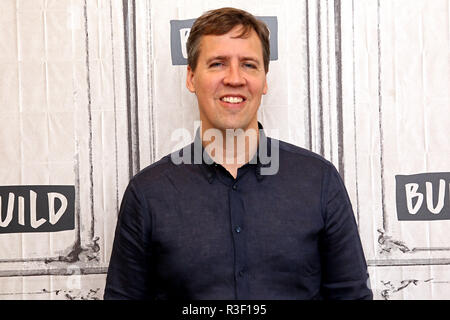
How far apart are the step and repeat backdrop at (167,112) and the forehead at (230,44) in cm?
21

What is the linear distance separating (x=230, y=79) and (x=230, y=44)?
9 cm

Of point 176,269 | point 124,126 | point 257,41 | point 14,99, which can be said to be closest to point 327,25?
point 257,41

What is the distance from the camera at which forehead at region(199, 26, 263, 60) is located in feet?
3.91

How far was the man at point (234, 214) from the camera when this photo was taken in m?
1.15

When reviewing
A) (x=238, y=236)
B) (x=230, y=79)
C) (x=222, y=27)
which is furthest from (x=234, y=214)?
(x=222, y=27)

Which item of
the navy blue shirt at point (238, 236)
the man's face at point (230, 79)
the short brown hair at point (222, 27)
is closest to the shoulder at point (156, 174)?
the navy blue shirt at point (238, 236)

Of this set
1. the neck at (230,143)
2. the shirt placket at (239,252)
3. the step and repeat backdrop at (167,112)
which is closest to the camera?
the shirt placket at (239,252)

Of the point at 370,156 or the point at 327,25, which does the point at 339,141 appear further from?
the point at 327,25

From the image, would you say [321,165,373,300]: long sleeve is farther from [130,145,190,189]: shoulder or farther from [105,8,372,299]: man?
[130,145,190,189]: shoulder

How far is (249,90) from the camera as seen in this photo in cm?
120

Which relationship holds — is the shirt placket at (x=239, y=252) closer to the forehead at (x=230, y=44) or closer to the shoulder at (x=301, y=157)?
the shoulder at (x=301, y=157)

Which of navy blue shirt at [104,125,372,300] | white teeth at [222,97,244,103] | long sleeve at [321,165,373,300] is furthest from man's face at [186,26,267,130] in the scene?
long sleeve at [321,165,373,300]
